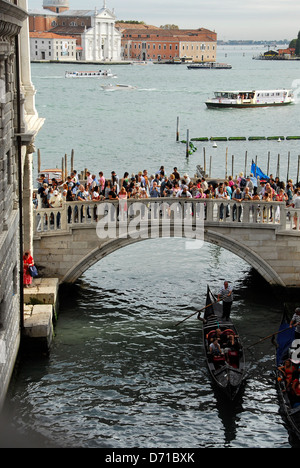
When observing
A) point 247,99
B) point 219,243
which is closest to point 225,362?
point 219,243

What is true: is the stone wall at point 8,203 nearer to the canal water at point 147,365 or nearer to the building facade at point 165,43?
the canal water at point 147,365

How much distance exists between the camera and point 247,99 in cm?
7725

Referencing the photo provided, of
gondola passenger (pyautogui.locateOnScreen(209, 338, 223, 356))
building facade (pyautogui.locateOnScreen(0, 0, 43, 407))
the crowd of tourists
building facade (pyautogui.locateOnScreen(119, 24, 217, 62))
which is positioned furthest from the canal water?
building facade (pyautogui.locateOnScreen(119, 24, 217, 62))

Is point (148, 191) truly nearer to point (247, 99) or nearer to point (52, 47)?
point (247, 99)

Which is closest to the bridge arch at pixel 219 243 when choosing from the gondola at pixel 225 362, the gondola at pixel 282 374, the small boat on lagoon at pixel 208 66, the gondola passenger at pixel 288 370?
the gondola at pixel 225 362

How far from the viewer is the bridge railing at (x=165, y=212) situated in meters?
21.1

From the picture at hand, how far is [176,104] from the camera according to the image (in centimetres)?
8750

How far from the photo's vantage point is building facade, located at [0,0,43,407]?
14.9 metres

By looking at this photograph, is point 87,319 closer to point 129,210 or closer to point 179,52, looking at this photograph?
point 129,210

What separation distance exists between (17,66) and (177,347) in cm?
726

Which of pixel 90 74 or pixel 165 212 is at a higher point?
pixel 90 74

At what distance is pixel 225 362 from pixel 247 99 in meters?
62.3

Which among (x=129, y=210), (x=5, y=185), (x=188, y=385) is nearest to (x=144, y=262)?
(x=129, y=210)

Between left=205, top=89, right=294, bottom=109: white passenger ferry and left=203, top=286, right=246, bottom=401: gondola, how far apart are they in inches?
2302
